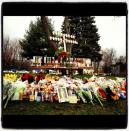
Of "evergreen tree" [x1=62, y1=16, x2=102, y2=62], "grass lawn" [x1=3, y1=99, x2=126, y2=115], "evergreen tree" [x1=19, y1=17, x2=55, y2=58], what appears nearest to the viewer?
"grass lawn" [x1=3, y1=99, x2=126, y2=115]

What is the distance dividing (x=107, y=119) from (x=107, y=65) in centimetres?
1222

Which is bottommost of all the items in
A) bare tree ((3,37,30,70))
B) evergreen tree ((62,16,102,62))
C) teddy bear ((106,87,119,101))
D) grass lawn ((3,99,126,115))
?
grass lawn ((3,99,126,115))

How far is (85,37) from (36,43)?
439 centimetres

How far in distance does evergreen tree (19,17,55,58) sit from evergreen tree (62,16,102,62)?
2.38 metres

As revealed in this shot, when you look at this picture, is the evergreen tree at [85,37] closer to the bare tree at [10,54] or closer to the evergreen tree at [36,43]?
the evergreen tree at [36,43]

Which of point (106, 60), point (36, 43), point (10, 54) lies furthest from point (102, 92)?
point (106, 60)

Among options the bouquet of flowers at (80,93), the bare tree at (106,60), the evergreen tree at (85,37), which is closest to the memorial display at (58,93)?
the bouquet of flowers at (80,93)

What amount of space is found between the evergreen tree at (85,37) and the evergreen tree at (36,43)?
2384 mm

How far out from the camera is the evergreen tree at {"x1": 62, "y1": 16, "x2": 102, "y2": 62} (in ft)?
31.3

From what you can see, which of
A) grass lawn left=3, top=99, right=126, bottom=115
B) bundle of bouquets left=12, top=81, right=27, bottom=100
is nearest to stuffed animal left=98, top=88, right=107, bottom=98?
grass lawn left=3, top=99, right=126, bottom=115

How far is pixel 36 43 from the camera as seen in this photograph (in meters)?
8.69

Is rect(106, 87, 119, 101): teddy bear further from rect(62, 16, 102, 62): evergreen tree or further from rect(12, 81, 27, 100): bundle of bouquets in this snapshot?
rect(62, 16, 102, 62): evergreen tree

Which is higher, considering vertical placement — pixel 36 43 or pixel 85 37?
pixel 85 37

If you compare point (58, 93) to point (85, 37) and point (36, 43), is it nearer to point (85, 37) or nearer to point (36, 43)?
point (36, 43)
